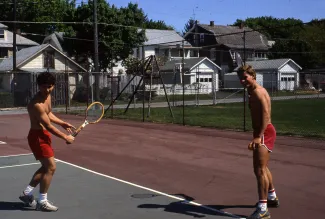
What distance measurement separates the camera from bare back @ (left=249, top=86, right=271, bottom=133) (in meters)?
6.09

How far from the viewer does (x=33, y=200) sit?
22.1ft

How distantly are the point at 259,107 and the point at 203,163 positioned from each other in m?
4.49

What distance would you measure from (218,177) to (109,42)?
120 feet

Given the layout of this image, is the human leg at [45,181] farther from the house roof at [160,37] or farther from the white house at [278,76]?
the house roof at [160,37]

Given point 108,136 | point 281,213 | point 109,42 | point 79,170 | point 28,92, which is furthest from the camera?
point 109,42

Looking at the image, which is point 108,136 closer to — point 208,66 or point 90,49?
point 90,49

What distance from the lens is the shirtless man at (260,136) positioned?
6059 millimetres

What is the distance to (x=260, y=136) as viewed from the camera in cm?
609

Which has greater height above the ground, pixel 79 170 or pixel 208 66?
pixel 208 66

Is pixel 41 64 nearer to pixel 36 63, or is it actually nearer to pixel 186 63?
pixel 36 63

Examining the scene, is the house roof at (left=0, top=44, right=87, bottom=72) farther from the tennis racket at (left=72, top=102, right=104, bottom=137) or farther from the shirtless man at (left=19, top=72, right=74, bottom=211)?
the shirtless man at (left=19, top=72, right=74, bottom=211)

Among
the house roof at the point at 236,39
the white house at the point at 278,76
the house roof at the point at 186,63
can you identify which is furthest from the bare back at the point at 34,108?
the house roof at the point at 236,39

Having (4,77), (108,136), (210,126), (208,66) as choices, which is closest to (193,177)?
(108,136)

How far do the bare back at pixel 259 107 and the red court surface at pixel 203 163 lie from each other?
1301 mm
